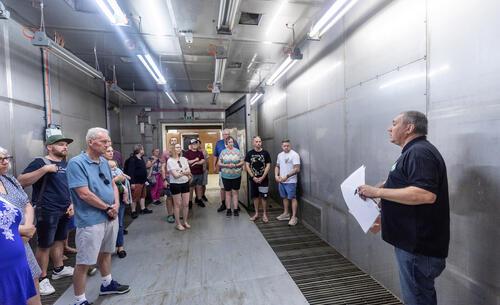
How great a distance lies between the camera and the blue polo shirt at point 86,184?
192 centimetres

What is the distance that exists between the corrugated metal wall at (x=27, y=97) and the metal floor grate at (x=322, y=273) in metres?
3.43

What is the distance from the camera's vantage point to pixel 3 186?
1533 mm

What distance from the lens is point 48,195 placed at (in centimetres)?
248

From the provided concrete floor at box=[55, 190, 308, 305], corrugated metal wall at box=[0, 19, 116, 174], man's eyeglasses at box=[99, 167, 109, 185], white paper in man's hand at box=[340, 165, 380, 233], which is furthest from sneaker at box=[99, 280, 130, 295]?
white paper in man's hand at box=[340, 165, 380, 233]

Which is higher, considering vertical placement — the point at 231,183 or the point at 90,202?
the point at 90,202

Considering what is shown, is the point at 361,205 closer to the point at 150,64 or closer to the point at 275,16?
the point at 275,16

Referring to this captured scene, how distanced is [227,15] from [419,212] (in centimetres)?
297

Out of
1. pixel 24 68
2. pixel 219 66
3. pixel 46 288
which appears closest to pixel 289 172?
pixel 219 66

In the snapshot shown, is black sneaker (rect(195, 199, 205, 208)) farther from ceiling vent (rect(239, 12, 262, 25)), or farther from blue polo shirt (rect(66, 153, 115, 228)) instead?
ceiling vent (rect(239, 12, 262, 25))

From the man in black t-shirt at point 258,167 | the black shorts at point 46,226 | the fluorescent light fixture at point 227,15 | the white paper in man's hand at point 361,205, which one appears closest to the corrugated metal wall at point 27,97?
the black shorts at point 46,226

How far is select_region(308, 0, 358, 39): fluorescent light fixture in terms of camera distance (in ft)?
6.96

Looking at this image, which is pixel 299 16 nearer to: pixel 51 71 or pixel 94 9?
pixel 94 9

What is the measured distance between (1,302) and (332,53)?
3671 mm

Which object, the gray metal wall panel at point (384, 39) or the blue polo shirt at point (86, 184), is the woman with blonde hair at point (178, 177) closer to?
the blue polo shirt at point (86, 184)
